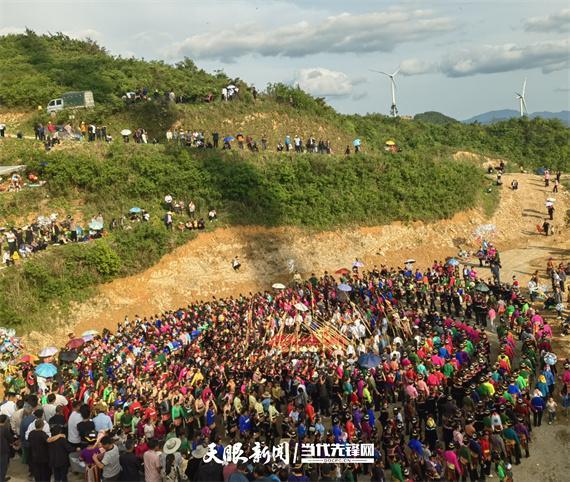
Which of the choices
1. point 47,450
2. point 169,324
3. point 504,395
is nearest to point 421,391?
point 504,395

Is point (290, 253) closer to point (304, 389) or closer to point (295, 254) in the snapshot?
point (295, 254)

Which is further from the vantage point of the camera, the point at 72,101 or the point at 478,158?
the point at 478,158

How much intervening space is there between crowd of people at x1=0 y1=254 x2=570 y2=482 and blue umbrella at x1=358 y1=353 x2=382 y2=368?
7 centimetres

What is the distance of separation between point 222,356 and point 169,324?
4276mm

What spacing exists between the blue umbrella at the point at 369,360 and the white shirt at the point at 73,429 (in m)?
8.40

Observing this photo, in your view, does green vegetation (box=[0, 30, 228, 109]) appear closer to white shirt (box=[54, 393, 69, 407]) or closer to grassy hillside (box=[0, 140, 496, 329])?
grassy hillside (box=[0, 140, 496, 329])

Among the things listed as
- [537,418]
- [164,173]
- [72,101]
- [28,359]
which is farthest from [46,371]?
[72,101]

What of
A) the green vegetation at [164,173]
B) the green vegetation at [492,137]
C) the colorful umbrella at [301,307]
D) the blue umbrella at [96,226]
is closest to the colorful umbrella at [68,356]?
the green vegetation at [164,173]

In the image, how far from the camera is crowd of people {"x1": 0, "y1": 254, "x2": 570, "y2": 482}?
1267 cm

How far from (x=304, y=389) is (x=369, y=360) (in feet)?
8.21

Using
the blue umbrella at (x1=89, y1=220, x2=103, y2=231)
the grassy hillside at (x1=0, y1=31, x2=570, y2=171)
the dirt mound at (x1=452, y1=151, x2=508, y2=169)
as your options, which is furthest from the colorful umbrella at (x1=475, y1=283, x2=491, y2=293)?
the dirt mound at (x1=452, y1=151, x2=508, y2=169)

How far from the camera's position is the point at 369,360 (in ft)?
57.1

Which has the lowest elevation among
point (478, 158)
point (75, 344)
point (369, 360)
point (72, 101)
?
point (75, 344)

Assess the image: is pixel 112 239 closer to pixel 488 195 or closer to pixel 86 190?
pixel 86 190
